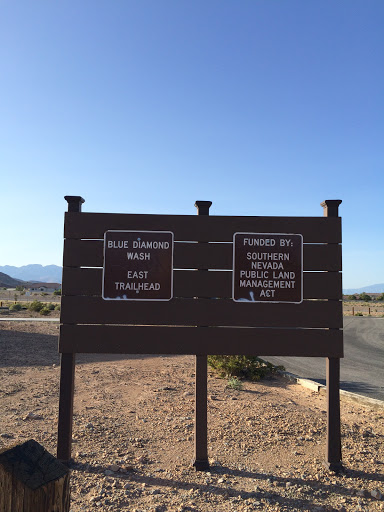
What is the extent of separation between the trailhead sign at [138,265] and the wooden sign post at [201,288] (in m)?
0.01

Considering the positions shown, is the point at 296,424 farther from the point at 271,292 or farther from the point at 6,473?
the point at 6,473

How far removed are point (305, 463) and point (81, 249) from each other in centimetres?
386

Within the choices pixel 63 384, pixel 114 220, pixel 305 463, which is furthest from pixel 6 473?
pixel 305 463

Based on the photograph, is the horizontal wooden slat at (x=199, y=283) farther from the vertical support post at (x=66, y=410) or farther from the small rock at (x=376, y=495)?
the small rock at (x=376, y=495)

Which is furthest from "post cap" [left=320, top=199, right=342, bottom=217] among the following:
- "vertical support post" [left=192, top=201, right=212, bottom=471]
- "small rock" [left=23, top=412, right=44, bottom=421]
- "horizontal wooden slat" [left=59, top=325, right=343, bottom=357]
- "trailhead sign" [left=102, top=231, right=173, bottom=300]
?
"small rock" [left=23, top=412, right=44, bottom=421]

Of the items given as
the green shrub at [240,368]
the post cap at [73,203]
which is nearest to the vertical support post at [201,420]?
the post cap at [73,203]

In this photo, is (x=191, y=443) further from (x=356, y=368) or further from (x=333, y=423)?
(x=356, y=368)

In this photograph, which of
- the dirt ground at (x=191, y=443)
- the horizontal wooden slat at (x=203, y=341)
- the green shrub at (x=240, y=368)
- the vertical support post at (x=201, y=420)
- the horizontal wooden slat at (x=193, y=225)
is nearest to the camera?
the dirt ground at (x=191, y=443)

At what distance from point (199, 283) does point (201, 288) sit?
0.22 feet

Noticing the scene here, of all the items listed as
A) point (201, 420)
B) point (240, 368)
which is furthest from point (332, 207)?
point (240, 368)

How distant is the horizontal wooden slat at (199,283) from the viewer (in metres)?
4.93

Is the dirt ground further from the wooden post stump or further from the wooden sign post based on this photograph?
the wooden post stump

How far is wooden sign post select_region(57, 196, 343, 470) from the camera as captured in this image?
16.0 feet

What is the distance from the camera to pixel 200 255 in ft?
16.4
